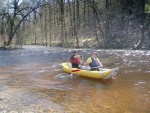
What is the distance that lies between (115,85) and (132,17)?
76.4 feet

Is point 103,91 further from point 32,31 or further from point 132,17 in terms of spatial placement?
point 32,31

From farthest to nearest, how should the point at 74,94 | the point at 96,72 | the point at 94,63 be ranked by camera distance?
the point at 94,63
the point at 96,72
the point at 74,94

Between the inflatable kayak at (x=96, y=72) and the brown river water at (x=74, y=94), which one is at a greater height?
the inflatable kayak at (x=96, y=72)

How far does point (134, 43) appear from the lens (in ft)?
89.1

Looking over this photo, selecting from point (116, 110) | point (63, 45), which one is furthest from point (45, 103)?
point (63, 45)

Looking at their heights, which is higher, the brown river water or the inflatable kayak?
the inflatable kayak

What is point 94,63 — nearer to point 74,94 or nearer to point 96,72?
point 96,72

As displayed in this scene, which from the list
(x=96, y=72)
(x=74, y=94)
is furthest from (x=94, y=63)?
(x=74, y=94)

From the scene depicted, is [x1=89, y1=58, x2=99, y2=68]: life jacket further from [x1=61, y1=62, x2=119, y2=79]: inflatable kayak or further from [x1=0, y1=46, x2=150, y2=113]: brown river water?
[x1=0, y1=46, x2=150, y2=113]: brown river water

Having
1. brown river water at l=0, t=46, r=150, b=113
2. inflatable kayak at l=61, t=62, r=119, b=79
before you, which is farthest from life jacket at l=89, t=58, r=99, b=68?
brown river water at l=0, t=46, r=150, b=113

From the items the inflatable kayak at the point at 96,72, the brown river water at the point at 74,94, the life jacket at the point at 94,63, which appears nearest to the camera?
the brown river water at the point at 74,94

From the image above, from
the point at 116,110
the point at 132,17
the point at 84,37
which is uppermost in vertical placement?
the point at 132,17

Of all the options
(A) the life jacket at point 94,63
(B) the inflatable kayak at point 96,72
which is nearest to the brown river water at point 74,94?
(B) the inflatable kayak at point 96,72

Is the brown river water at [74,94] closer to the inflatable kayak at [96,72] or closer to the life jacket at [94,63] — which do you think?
the inflatable kayak at [96,72]
